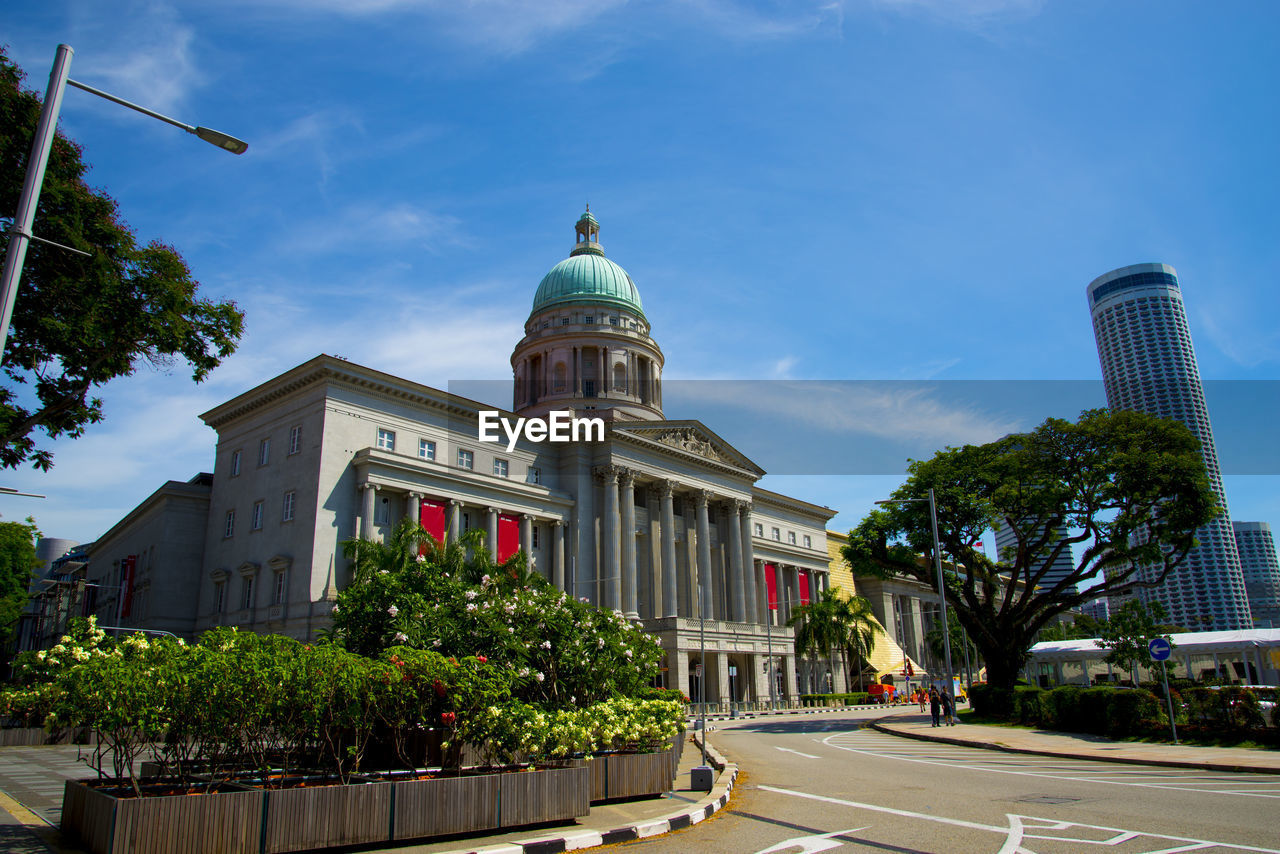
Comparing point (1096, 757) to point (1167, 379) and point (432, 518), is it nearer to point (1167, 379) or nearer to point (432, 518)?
point (432, 518)

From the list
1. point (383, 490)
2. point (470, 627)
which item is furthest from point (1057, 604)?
point (383, 490)

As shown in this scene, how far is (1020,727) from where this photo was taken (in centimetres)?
3572

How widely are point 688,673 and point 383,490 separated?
83.3ft

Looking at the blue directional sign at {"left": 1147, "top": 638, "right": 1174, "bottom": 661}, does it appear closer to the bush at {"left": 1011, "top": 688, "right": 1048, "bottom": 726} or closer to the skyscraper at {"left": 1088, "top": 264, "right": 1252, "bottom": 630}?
the bush at {"left": 1011, "top": 688, "right": 1048, "bottom": 726}

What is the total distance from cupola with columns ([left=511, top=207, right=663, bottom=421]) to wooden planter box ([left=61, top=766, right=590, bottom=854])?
61.1 m

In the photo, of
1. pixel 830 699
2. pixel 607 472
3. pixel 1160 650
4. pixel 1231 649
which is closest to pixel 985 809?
pixel 1160 650

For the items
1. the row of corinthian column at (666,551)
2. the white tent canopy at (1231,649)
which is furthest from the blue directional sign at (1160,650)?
the row of corinthian column at (666,551)

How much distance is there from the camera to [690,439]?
6900 centimetres

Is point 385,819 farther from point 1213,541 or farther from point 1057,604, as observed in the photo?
point 1213,541

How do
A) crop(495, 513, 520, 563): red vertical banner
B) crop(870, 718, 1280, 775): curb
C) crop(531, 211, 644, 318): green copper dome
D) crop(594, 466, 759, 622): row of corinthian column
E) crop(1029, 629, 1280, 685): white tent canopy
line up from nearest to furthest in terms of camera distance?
1. crop(870, 718, 1280, 775): curb
2. crop(1029, 629, 1280, 685): white tent canopy
3. crop(495, 513, 520, 563): red vertical banner
4. crop(594, 466, 759, 622): row of corinthian column
5. crop(531, 211, 644, 318): green copper dome

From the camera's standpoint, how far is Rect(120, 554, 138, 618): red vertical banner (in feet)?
185

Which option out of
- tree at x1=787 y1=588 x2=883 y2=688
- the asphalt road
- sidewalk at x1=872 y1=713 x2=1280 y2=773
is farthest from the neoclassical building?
the asphalt road

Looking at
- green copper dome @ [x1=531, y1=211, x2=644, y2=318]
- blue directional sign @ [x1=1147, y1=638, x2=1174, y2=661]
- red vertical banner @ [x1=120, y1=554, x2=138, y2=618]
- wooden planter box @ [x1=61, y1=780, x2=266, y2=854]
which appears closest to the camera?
wooden planter box @ [x1=61, y1=780, x2=266, y2=854]

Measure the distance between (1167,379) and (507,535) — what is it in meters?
163
